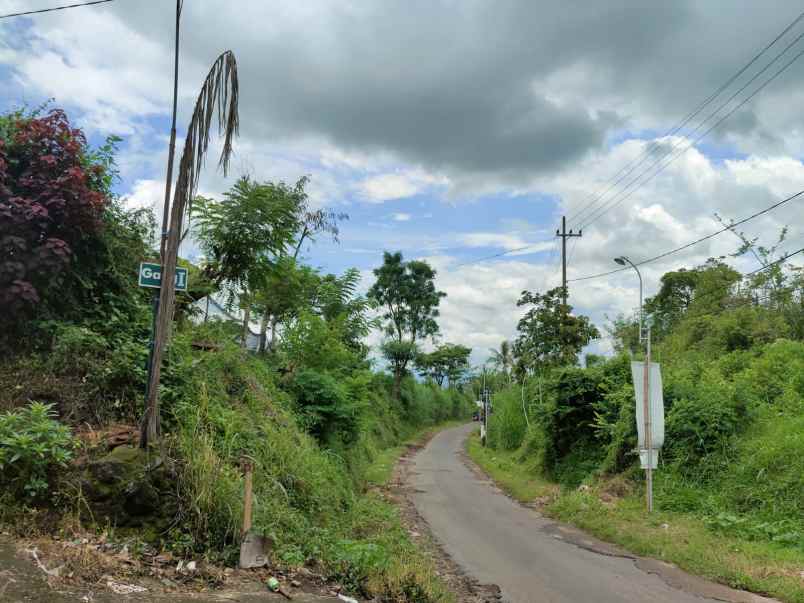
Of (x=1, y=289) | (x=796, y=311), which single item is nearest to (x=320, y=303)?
(x=1, y=289)

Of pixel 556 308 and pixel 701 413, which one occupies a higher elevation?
pixel 556 308

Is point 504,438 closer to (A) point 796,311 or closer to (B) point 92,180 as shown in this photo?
(A) point 796,311

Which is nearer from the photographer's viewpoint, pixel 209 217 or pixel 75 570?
pixel 75 570

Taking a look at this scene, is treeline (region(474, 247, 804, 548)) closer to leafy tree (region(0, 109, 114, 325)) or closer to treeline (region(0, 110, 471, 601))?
treeline (region(0, 110, 471, 601))

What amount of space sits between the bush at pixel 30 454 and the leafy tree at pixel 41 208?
200 centimetres

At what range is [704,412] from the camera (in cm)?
1333

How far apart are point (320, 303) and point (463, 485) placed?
7024 millimetres

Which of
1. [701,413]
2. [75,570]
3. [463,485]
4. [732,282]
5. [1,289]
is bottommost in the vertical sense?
[463,485]

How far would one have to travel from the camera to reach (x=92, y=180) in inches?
342

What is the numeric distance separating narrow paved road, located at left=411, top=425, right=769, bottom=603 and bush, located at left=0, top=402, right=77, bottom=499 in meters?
A: 5.20

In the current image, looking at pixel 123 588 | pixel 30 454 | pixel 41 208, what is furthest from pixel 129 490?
pixel 41 208

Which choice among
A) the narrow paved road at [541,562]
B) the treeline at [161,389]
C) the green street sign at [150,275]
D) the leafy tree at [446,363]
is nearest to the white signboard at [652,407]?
the narrow paved road at [541,562]

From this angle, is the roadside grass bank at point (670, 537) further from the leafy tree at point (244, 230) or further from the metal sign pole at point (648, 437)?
the leafy tree at point (244, 230)

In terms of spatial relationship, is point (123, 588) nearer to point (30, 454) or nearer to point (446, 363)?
point (30, 454)
